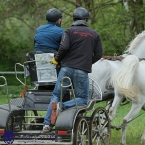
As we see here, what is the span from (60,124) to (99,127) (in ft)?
3.66

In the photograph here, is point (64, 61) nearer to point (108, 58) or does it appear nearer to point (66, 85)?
point (66, 85)

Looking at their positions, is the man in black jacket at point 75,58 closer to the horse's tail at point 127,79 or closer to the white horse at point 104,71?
the horse's tail at point 127,79

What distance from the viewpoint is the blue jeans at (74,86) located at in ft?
25.5

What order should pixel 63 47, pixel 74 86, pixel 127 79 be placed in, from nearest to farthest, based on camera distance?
pixel 63 47
pixel 74 86
pixel 127 79

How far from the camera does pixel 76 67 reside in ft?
25.5

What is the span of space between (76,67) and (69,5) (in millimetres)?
20289

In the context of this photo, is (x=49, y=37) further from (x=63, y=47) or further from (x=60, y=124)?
(x=60, y=124)

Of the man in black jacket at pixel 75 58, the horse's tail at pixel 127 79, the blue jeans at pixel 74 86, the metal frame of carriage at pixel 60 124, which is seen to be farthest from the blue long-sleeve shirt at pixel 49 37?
the horse's tail at pixel 127 79

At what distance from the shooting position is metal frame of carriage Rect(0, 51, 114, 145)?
7.49m

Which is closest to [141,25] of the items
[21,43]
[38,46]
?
[21,43]

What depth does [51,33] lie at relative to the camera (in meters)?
8.26

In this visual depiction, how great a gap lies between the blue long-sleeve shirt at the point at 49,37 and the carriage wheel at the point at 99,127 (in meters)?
1.21

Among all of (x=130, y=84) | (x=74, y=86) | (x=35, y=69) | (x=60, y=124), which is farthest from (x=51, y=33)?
(x=130, y=84)

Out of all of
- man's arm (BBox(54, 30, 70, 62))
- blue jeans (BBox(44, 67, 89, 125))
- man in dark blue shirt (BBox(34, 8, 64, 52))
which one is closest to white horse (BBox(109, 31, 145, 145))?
blue jeans (BBox(44, 67, 89, 125))
